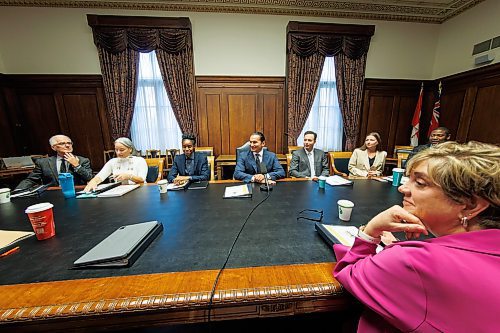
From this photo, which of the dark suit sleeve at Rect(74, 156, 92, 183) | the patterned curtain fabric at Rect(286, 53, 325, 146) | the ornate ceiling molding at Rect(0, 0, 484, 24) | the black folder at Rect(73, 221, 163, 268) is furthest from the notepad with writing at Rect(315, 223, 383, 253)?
the ornate ceiling molding at Rect(0, 0, 484, 24)

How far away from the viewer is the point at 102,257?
780 mm

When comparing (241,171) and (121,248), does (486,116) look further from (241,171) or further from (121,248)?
(121,248)

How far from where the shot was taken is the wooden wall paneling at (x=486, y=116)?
125 inches

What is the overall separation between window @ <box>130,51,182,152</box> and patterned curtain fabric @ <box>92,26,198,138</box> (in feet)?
0.43

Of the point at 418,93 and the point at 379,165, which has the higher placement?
the point at 418,93

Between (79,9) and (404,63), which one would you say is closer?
(79,9)

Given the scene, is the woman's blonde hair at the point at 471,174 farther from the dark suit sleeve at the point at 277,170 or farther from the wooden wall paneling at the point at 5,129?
the wooden wall paneling at the point at 5,129

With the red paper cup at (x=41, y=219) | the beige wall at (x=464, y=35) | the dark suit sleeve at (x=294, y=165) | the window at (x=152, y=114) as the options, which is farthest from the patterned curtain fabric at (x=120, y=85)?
the beige wall at (x=464, y=35)

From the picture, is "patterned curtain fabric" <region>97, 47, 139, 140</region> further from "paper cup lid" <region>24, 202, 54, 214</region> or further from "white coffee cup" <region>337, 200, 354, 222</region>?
"white coffee cup" <region>337, 200, 354, 222</region>

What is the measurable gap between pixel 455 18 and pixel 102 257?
624cm

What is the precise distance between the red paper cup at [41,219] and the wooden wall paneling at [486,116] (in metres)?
5.37

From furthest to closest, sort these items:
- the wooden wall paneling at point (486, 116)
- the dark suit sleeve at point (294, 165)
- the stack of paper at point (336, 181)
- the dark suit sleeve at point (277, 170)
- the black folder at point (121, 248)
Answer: the wooden wall paneling at point (486, 116)
the dark suit sleeve at point (294, 165)
the dark suit sleeve at point (277, 170)
the stack of paper at point (336, 181)
the black folder at point (121, 248)

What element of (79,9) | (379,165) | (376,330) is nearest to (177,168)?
(376,330)

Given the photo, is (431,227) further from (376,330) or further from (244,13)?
(244,13)
